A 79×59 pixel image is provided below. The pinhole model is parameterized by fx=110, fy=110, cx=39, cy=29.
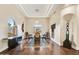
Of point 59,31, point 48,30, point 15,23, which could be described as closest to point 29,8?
point 15,23

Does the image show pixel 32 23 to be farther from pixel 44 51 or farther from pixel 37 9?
pixel 44 51

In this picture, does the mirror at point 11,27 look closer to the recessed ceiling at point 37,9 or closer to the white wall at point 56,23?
the recessed ceiling at point 37,9

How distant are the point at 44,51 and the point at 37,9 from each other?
1006 millimetres

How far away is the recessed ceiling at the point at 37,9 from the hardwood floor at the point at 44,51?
0.78 meters

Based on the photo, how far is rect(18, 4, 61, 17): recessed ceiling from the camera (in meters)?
2.47

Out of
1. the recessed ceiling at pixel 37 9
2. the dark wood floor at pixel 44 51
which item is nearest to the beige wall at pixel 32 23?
the recessed ceiling at pixel 37 9

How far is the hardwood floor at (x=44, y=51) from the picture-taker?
2428 mm

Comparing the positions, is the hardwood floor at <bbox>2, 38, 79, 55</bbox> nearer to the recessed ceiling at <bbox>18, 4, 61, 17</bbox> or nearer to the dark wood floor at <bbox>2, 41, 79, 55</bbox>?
the dark wood floor at <bbox>2, 41, 79, 55</bbox>

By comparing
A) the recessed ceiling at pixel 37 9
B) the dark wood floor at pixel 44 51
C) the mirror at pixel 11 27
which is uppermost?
the recessed ceiling at pixel 37 9

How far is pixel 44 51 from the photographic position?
8.29 ft

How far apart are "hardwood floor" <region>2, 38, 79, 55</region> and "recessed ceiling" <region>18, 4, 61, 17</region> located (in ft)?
2.55

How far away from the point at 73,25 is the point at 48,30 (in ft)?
2.05
